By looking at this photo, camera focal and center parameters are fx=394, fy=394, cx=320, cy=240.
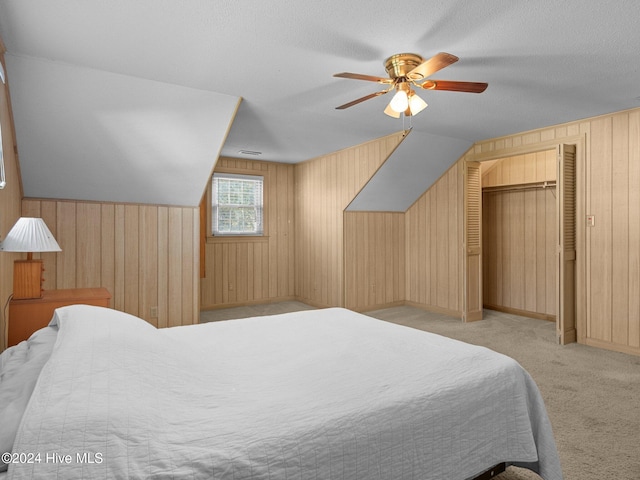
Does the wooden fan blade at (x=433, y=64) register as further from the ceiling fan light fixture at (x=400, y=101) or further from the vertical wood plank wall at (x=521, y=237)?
the vertical wood plank wall at (x=521, y=237)

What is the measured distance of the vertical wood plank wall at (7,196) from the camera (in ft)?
8.22

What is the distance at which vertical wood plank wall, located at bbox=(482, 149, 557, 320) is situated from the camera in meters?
5.11

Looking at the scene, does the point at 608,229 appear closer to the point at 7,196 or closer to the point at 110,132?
the point at 110,132

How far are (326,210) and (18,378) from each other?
4717mm

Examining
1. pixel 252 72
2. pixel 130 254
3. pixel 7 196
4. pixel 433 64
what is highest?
pixel 252 72

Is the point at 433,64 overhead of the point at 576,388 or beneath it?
overhead

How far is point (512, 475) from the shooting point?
6.31 ft

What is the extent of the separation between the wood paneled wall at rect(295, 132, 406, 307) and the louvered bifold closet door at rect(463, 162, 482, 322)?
1237mm

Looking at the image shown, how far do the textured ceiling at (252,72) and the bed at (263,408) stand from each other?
1.65m

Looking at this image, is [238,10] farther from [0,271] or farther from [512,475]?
[512,475]

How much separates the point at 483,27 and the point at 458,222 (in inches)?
132

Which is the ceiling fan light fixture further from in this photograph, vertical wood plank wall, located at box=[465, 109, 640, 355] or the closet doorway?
the closet doorway

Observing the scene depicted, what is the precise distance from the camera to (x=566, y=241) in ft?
13.4

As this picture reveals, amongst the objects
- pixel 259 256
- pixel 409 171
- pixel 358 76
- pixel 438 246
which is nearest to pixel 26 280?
pixel 358 76
